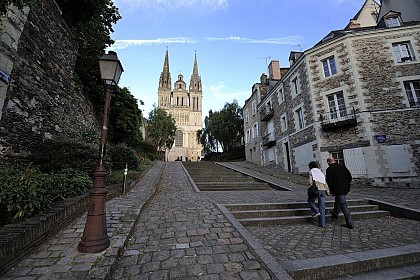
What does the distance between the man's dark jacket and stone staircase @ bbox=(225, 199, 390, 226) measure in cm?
101

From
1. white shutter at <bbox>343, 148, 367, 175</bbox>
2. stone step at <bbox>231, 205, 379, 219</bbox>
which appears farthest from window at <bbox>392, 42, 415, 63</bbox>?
stone step at <bbox>231, 205, 379, 219</bbox>

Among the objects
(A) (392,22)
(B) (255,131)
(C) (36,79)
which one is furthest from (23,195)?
(B) (255,131)

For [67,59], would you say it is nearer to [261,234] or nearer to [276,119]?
[261,234]

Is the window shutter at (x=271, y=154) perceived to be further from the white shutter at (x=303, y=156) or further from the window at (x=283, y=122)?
the white shutter at (x=303, y=156)

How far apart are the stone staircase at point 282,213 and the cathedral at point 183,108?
59.1 m

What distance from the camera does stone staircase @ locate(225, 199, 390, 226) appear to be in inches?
194

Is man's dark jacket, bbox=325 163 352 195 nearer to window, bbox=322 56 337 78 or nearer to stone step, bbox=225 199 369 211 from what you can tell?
stone step, bbox=225 199 369 211

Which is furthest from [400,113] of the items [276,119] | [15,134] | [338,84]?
[15,134]

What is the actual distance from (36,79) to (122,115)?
8728mm

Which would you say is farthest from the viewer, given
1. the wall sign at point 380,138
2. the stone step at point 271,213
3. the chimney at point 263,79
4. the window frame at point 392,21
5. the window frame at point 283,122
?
the chimney at point 263,79

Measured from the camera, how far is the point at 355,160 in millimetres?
11758

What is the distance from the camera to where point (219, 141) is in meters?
32.3

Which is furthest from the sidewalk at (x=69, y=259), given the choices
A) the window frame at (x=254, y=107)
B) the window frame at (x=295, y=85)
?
the window frame at (x=254, y=107)

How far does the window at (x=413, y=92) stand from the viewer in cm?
1147
